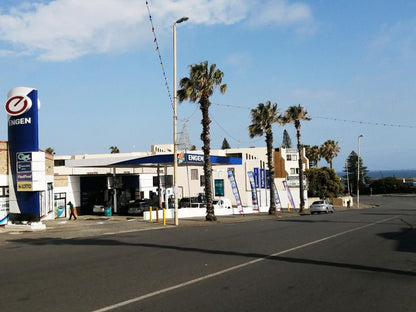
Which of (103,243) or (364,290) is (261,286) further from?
(103,243)

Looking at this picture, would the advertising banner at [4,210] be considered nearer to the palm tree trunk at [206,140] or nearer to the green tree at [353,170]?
the palm tree trunk at [206,140]

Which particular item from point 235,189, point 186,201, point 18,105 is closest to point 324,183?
point 235,189

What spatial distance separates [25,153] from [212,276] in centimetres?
1787

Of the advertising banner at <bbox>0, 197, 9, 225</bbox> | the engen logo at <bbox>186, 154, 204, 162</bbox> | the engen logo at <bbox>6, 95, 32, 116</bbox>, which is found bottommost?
the advertising banner at <bbox>0, 197, 9, 225</bbox>

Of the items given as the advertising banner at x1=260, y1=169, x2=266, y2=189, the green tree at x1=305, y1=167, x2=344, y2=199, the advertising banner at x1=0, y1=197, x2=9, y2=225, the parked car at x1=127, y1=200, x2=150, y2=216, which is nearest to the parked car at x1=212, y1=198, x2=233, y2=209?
the parked car at x1=127, y1=200, x2=150, y2=216

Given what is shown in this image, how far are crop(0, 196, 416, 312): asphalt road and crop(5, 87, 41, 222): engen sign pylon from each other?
8.13 metres

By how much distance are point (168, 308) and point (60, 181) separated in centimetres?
3166

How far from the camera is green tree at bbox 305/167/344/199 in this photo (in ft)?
260

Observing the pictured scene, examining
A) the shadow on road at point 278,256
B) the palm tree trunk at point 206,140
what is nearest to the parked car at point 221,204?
the palm tree trunk at point 206,140

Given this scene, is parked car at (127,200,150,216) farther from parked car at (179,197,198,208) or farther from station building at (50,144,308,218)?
parked car at (179,197,198,208)

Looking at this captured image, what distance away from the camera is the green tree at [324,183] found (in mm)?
79125

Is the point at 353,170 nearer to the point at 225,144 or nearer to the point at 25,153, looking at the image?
the point at 225,144

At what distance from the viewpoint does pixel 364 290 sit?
827 cm

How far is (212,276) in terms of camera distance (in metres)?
9.77
